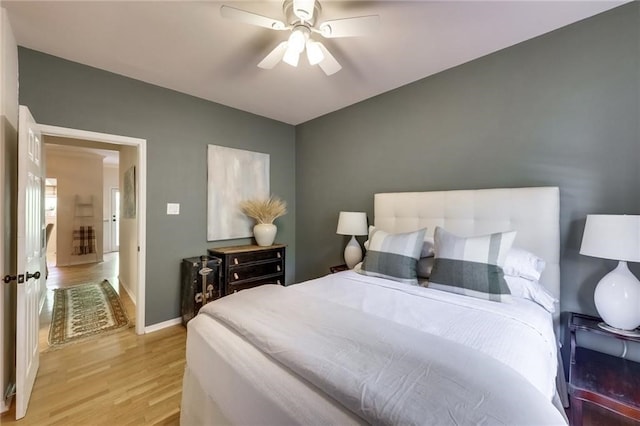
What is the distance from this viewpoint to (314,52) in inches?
69.7

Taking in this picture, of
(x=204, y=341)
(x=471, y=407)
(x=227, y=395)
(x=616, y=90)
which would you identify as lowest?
(x=227, y=395)

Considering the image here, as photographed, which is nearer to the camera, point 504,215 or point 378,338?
point 378,338

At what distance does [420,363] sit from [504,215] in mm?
1665

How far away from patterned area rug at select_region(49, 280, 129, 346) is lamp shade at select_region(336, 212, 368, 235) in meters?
2.62

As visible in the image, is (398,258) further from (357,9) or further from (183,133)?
(183,133)

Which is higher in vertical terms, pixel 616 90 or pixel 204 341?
pixel 616 90

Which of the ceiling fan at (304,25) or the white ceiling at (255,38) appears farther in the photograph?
the white ceiling at (255,38)

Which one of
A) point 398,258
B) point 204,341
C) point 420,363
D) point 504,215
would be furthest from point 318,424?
point 504,215

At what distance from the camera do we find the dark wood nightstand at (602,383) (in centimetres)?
130

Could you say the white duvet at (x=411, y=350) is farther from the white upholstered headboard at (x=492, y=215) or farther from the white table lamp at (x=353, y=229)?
the white table lamp at (x=353, y=229)

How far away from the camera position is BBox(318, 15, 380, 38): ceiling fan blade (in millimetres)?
1534

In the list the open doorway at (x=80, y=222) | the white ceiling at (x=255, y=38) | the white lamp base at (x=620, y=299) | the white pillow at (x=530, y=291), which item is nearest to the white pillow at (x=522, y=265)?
the white pillow at (x=530, y=291)

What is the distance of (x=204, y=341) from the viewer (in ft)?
4.66

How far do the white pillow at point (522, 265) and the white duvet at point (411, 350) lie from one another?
198mm
